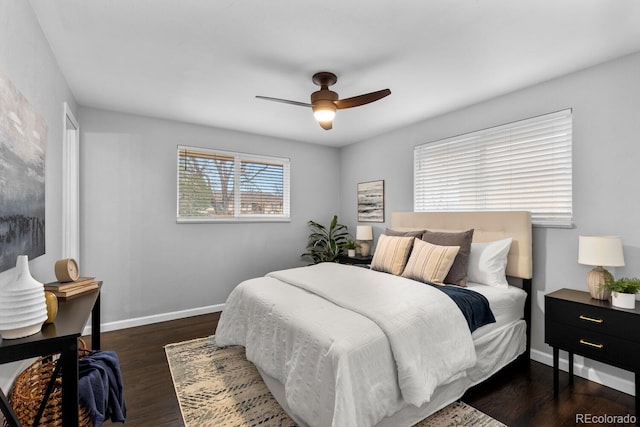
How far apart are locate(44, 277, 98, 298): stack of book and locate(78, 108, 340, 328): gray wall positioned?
5.31ft

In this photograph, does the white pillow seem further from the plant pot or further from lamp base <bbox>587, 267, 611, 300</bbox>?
the plant pot

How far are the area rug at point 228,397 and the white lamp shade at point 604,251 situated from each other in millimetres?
1337

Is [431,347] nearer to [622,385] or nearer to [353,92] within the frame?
[622,385]

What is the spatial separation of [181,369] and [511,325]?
2.84 meters

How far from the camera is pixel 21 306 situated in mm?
1196

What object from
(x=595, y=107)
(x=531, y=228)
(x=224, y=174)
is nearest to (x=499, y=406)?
(x=531, y=228)

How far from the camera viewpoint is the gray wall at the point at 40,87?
5.03 ft

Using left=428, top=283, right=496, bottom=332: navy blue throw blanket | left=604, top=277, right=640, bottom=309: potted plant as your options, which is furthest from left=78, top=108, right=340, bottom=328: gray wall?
left=604, top=277, right=640, bottom=309: potted plant

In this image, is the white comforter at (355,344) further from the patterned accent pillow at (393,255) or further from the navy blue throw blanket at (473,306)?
the patterned accent pillow at (393,255)

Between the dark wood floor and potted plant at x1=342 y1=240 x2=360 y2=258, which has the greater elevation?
potted plant at x1=342 y1=240 x2=360 y2=258

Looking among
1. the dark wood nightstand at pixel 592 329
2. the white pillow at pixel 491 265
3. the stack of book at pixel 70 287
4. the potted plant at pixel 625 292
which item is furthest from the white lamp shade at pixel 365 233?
the stack of book at pixel 70 287

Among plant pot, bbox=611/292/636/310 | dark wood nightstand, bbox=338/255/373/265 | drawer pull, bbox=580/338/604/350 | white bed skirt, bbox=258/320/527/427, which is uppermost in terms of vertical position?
plant pot, bbox=611/292/636/310

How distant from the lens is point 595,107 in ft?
8.46

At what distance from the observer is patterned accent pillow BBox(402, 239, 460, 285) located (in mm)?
2838
